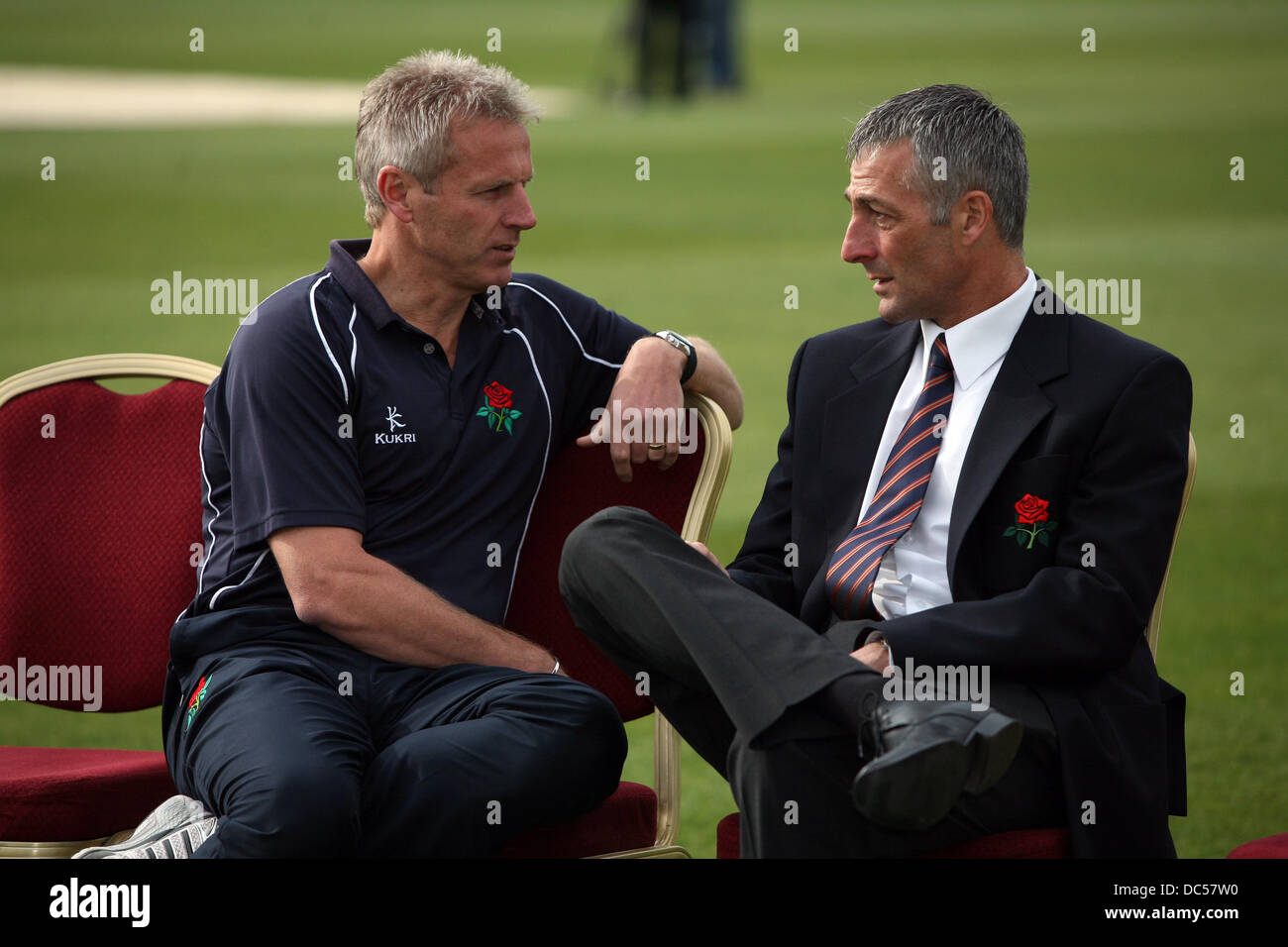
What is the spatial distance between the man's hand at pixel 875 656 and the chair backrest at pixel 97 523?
1564 mm

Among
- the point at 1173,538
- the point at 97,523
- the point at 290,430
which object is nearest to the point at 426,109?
the point at 290,430

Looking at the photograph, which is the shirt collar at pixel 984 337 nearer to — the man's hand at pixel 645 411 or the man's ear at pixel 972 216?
the man's ear at pixel 972 216

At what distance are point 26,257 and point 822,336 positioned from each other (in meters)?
14.5

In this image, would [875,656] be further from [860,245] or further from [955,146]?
[955,146]

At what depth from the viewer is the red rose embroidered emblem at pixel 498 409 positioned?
145 inches

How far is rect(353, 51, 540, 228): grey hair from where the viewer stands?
3.65m

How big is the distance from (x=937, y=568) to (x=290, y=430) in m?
1.31

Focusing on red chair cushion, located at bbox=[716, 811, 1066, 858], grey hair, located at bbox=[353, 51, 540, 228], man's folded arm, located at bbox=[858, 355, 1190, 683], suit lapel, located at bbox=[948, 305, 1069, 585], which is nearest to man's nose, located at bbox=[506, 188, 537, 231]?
grey hair, located at bbox=[353, 51, 540, 228]

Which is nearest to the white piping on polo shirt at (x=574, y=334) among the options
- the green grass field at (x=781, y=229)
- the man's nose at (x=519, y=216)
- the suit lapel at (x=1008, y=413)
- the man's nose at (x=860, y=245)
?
the man's nose at (x=519, y=216)

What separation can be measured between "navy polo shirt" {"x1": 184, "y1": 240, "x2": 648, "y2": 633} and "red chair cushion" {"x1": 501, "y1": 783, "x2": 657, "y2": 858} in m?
0.51

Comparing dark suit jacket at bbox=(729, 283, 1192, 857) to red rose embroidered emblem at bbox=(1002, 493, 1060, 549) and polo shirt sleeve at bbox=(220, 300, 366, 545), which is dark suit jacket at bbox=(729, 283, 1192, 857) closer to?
red rose embroidered emblem at bbox=(1002, 493, 1060, 549)

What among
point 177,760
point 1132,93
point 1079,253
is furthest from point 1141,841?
point 1132,93

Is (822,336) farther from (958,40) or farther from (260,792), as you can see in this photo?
(958,40)

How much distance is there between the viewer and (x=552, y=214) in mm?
18641
